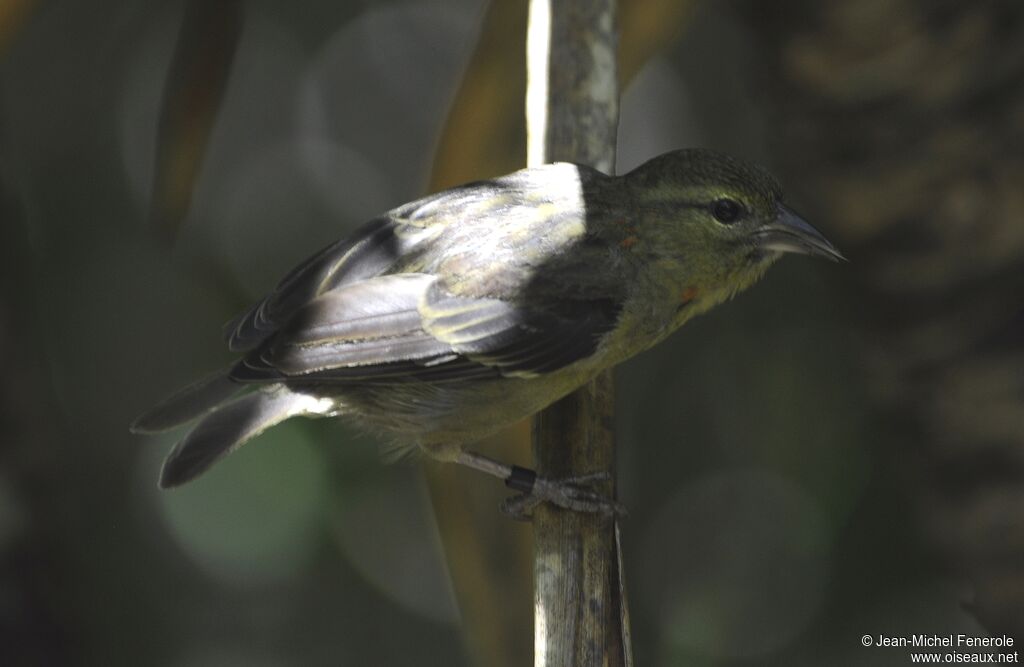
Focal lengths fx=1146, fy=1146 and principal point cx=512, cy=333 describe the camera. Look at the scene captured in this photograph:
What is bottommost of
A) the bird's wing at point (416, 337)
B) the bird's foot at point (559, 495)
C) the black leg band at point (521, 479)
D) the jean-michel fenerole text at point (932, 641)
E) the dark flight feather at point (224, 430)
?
the jean-michel fenerole text at point (932, 641)

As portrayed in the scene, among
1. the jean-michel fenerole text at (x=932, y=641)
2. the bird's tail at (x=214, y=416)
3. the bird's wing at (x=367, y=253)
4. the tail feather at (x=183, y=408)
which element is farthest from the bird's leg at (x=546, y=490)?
the jean-michel fenerole text at (x=932, y=641)

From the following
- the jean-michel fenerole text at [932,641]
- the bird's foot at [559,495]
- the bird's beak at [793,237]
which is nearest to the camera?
the bird's foot at [559,495]

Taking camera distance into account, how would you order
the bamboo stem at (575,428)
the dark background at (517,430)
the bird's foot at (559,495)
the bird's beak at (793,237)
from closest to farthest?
the bamboo stem at (575,428) → the bird's foot at (559,495) → the bird's beak at (793,237) → the dark background at (517,430)

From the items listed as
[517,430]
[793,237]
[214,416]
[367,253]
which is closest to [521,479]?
[517,430]

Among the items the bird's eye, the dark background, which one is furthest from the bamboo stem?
the bird's eye

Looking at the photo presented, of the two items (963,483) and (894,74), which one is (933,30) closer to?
(894,74)

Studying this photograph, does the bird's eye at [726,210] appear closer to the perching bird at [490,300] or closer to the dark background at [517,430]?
the perching bird at [490,300]
